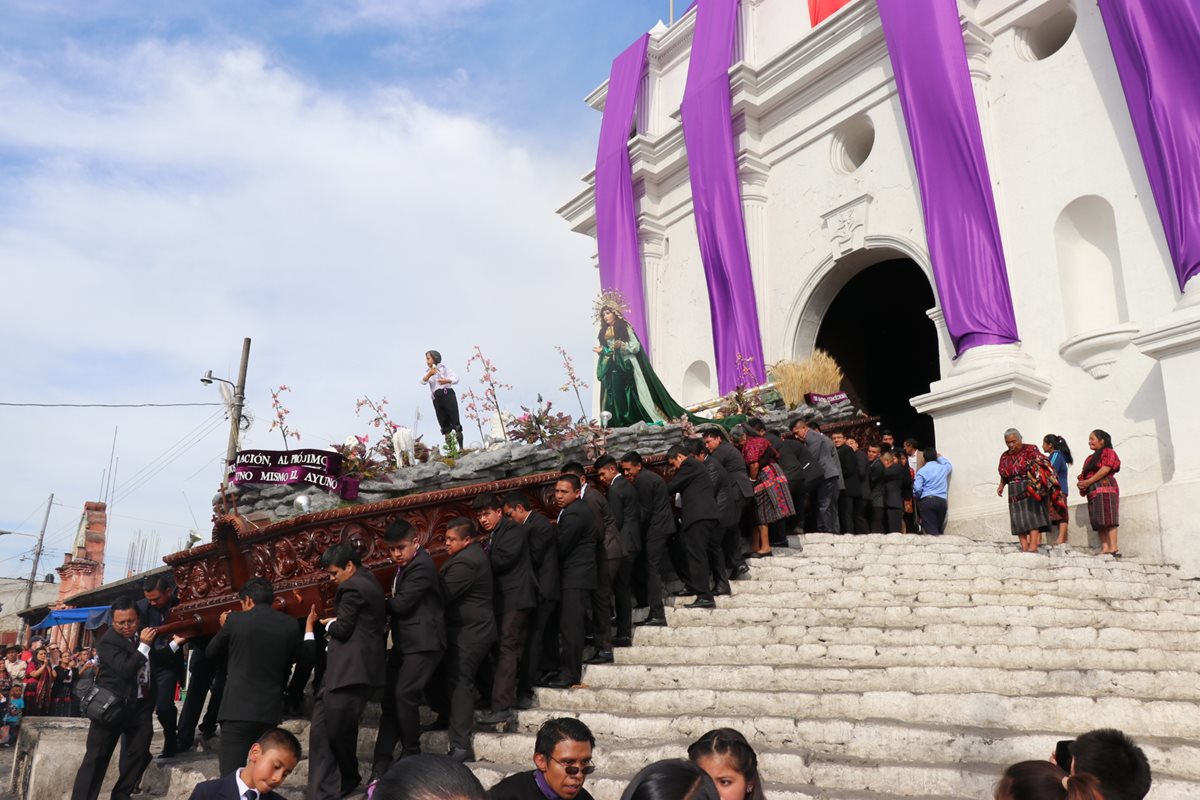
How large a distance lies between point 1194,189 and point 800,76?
7549 millimetres

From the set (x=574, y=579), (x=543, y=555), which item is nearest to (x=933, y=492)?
(x=574, y=579)

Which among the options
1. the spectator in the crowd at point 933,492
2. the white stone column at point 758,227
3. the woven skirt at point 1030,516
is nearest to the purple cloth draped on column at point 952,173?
the spectator in the crowd at point 933,492

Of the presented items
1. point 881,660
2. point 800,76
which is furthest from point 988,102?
point 881,660

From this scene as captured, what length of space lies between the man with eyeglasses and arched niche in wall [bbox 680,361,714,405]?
1496 cm

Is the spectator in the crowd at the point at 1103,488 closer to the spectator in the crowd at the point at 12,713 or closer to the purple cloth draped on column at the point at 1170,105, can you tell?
the purple cloth draped on column at the point at 1170,105

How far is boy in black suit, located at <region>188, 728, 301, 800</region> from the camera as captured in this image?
370cm

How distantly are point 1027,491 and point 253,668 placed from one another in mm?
7189

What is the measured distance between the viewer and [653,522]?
7.47 metres

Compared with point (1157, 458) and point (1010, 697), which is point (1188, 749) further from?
point (1157, 458)

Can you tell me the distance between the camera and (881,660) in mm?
5930

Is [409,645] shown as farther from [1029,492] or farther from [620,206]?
[620,206]

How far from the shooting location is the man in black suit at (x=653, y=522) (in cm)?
737

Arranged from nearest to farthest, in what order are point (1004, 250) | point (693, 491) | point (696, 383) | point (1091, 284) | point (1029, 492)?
point (693, 491), point (1029, 492), point (1091, 284), point (1004, 250), point (696, 383)

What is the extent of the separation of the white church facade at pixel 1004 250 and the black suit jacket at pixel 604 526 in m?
6.45
